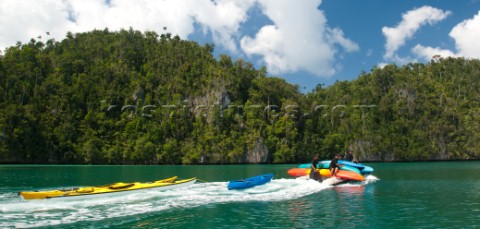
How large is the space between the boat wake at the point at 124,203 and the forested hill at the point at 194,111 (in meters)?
64.7

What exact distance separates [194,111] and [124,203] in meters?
82.6

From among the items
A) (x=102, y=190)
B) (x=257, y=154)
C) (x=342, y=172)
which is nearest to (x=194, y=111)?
(x=257, y=154)

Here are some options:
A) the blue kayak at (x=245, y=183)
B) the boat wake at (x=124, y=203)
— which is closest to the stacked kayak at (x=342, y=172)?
the boat wake at (x=124, y=203)

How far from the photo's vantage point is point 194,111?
102m

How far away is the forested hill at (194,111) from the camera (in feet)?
298

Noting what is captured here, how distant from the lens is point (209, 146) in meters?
91.8

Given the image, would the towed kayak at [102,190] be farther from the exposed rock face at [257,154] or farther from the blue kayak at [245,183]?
the exposed rock face at [257,154]

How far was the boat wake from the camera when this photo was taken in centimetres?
1659

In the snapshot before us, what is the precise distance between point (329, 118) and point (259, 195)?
92.5 metres

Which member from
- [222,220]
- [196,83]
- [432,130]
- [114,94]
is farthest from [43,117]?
[432,130]

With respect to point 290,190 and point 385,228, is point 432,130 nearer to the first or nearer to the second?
point 290,190

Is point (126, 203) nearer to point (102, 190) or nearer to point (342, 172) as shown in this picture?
point (102, 190)

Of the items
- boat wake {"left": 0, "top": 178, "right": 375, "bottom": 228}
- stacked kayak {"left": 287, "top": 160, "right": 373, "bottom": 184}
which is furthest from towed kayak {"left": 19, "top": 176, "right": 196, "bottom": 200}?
stacked kayak {"left": 287, "top": 160, "right": 373, "bottom": 184}

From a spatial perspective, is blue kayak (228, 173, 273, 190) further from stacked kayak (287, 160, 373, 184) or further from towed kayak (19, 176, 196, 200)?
stacked kayak (287, 160, 373, 184)
